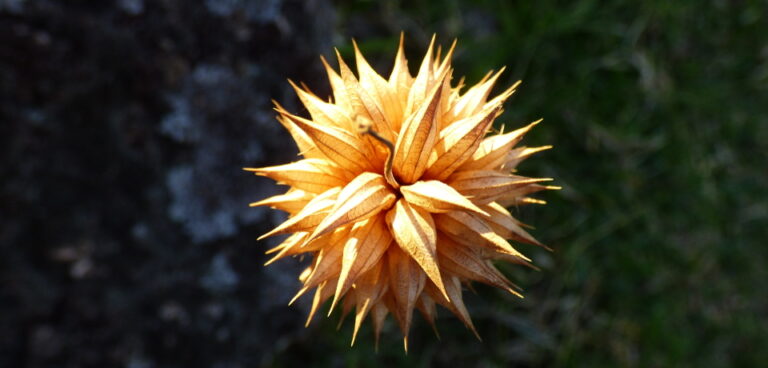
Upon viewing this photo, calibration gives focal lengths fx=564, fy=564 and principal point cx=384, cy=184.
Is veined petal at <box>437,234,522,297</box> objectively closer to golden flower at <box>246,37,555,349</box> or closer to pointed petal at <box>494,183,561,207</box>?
golden flower at <box>246,37,555,349</box>

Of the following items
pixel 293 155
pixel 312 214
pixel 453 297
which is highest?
pixel 293 155

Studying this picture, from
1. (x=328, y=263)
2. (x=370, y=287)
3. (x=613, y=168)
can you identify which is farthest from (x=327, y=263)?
(x=613, y=168)

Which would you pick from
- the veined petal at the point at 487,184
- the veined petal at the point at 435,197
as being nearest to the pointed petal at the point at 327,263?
the veined petal at the point at 435,197

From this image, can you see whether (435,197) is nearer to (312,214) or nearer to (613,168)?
(312,214)

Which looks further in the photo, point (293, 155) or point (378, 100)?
point (293, 155)

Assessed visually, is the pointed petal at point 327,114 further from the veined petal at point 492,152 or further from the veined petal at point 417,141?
the veined petal at point 492,152
